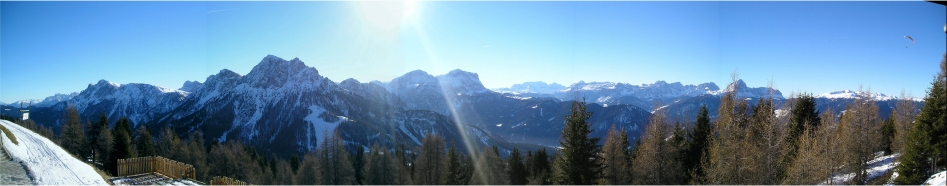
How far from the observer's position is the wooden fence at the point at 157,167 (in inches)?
776

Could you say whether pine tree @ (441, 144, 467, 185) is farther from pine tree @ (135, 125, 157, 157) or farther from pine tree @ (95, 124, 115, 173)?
pine tree @ (135, 125, 157, 157)

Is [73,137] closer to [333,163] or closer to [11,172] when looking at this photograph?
[333,163]

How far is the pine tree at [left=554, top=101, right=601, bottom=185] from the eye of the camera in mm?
21734

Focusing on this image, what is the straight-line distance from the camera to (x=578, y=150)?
71.6ft

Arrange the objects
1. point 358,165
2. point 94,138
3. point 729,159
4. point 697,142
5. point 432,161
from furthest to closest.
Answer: point 358,165 < point 94,138 < point 432,161 < point 697,142 < point 729,159

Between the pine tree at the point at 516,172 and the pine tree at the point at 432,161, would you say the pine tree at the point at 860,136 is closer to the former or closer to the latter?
the pine tree at the point at 432,161

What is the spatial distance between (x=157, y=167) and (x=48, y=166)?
7.71m

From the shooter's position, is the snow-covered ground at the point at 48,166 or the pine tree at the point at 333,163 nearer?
the snow-covered ground at the point at 48,166

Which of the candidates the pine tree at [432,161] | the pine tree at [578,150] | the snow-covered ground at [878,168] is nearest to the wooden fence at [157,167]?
the pine tree at [578,150]

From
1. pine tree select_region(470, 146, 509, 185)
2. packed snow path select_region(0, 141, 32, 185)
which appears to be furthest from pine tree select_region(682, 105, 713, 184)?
packed snow path select_region(0, 141, 32, 185)

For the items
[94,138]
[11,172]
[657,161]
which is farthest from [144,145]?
[657,161]

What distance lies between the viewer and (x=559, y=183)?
23.3 metres

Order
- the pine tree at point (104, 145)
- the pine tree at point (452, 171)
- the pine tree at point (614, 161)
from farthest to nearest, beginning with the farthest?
the pine tree at point (104, 145)
the pine tree at point (452, 171)
the pine tree at point (614, 161)

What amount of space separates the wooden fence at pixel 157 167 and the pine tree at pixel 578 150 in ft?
66.3
